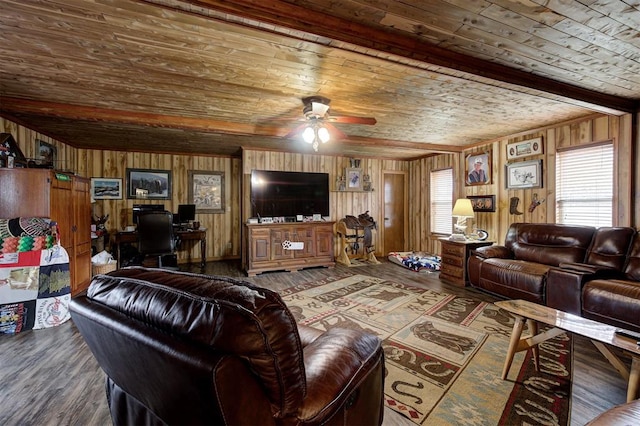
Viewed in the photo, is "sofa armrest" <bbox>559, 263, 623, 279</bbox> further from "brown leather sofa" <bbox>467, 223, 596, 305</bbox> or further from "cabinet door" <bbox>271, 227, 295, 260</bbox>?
"cabinet door" <bbox>271, 227, 295, 260</bbox>

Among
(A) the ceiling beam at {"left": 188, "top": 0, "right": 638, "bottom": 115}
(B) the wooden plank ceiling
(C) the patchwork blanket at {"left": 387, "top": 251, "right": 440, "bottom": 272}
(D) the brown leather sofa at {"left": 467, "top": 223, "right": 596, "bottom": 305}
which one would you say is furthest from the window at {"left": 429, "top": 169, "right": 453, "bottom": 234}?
(A) the ceiling beam at {"left": 188, "top": 0, "right": 638, "bottom": 115}

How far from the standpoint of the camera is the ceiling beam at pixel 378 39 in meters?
1.60

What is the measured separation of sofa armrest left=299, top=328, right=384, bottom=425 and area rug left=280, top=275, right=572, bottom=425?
2.20 feet

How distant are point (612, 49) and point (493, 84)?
0.80m

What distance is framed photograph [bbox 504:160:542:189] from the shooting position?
172 inches

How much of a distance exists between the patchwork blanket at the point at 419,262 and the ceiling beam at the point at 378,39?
10.6ft

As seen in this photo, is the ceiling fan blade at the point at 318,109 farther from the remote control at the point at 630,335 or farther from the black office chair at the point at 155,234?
the remote control at the point at 630,335

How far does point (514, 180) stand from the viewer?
15.4 feet

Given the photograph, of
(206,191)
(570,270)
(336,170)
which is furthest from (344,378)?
(206,191)

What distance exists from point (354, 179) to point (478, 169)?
8.29ft

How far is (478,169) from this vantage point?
535 centimetres

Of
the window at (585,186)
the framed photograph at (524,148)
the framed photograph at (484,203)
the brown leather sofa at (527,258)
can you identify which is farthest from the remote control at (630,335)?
the framed photograph at (484,203)

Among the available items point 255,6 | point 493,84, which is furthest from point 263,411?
point 493,84

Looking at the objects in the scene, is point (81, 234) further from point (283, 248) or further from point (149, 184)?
point (283, 248)
